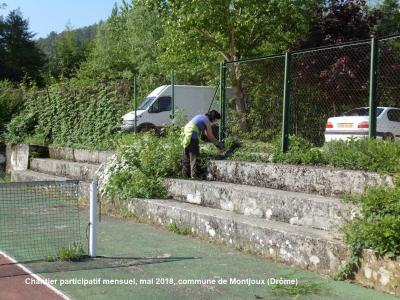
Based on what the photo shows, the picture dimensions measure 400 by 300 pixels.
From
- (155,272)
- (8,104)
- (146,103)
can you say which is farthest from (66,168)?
(155,272)

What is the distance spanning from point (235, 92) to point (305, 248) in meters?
6.07

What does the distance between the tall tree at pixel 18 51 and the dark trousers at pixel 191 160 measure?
41.6m

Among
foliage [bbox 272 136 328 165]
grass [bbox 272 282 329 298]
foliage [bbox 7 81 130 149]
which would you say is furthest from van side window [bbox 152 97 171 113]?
grass [bbox 272 282 329 298]

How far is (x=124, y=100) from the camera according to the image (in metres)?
17.4

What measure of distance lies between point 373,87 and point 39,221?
634 cm

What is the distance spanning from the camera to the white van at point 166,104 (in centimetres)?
1956

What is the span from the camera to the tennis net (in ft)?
26.0

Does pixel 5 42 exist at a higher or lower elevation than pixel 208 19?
higher

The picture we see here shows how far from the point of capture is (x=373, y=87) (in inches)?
341

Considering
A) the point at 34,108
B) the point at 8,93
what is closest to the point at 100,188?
the point at 34,108

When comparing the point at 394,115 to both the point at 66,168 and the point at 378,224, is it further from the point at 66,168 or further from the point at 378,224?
the point at 66,168

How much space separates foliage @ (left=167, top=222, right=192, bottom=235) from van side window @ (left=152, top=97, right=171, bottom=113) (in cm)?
1157

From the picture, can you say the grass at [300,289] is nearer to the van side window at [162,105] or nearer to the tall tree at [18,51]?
the van side window at [162,105]

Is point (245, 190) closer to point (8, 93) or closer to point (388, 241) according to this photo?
point (388, 241)
